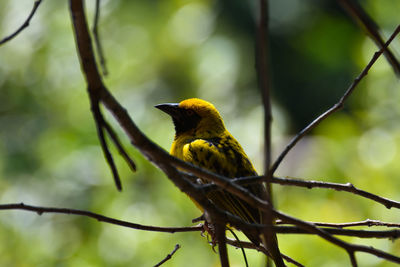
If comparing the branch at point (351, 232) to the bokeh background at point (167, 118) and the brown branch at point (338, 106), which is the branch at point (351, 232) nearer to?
the brown branch at point (338, 106)

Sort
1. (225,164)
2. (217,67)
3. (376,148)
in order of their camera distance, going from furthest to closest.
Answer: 1. (217,67)
2. (376,148)
3. (225,164)

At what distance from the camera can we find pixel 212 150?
11.2 ft

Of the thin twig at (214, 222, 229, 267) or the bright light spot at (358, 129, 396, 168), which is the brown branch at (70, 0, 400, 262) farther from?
the bright light spot at (358, 129, 396, 168)

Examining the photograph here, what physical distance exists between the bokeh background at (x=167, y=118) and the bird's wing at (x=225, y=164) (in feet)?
3.46

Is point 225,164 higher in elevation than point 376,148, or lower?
lower

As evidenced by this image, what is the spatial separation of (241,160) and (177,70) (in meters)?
5.03

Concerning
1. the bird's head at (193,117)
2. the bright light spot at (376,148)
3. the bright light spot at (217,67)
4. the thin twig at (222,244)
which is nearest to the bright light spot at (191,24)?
the bright light spot at (217,67)

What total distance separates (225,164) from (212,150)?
0.46 feet

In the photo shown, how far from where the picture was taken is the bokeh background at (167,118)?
16.1 ft

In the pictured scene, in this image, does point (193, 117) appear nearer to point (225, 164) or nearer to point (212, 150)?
point (212, 150)

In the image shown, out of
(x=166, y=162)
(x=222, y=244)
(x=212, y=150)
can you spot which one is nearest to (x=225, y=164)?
(x=212, y=150)

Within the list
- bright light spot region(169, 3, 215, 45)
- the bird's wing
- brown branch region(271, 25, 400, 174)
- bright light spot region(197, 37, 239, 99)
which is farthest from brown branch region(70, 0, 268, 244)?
bright light spot region(169, 3, 215, 45)

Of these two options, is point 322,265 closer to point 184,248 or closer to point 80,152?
point 184,248

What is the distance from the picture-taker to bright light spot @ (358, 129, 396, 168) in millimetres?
5055
